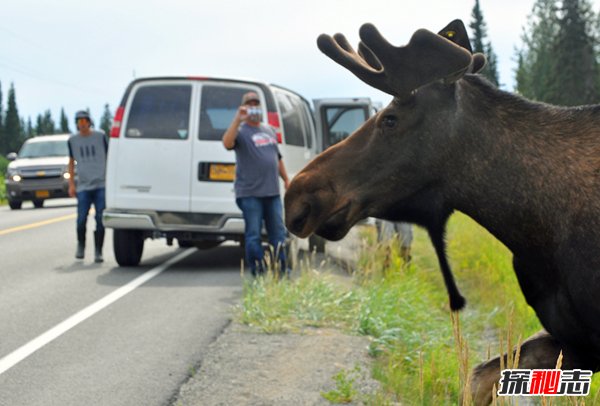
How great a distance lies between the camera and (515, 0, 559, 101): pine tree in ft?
248

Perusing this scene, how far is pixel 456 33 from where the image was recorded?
3631mm

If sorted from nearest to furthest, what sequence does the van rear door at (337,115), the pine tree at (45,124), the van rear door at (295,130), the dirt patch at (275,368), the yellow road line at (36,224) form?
the dirt patch at (275,368), the van rear door at (295,130), the van rear door at (337,115), the yellow road line at (36,224), the pine tree at (45,124)

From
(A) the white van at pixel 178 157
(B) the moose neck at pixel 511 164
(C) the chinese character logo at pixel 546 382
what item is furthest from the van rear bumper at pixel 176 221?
(C) the chinese character logo at pixel 546 382

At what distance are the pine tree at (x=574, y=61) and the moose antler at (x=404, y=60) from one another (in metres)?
67.7

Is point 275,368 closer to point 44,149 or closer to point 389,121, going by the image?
point 389,121

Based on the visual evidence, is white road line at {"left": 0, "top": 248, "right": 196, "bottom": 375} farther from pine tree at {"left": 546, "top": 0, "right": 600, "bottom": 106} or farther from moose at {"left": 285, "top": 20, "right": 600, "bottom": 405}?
pine tree at {"left": 546, "top": 0, "right": 600, "bottom": 106}

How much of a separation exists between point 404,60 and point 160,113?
25.6ft

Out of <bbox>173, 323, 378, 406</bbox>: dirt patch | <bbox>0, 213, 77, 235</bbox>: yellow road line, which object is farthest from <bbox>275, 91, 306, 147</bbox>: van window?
<bbox>0, 213, 77, 235</bbox>: yellow road line

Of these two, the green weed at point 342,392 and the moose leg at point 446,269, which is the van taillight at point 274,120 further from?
the moose leg at point 446,269

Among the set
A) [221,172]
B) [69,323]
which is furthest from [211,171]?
[69,323]

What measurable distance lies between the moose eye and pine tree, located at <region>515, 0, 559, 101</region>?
70.5m

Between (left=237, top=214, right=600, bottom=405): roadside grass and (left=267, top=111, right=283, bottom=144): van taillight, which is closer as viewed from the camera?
(left=237, top=214, right=600, bottom=405): roadside grass

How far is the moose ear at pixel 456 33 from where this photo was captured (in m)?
3.60

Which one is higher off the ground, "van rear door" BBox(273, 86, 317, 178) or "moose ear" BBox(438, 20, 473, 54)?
"moose ear" BBox(438, 20, 473, 54)
